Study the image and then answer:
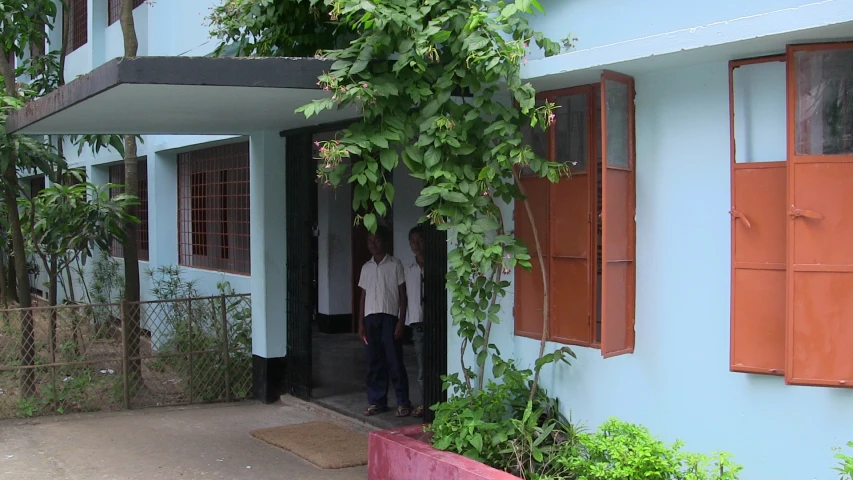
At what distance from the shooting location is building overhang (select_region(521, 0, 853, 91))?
3.95 meters

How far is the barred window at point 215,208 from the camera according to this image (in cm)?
1112

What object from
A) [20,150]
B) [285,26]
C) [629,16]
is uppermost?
[285,26]

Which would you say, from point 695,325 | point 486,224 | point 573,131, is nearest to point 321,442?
point 486,224

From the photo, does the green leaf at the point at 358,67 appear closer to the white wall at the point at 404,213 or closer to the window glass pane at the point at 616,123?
the window glass pane at the point at 616,123

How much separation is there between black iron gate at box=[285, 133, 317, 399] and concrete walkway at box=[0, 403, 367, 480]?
20.6 inches

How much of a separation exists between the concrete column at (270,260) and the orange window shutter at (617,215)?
476 cm

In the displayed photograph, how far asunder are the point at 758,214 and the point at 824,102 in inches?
25.1

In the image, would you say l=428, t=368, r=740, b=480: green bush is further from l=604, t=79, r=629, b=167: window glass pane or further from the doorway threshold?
the doorway threshold

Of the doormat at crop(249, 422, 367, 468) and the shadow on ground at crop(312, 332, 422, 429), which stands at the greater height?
the shadow on ground at crop(312, 332, 422, 429)

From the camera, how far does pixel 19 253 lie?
378 inches

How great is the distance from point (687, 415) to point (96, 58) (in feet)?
42.3

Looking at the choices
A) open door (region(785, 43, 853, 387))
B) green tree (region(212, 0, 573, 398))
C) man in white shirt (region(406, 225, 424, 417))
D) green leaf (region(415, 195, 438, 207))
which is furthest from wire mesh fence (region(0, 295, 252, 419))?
open door (region(785, 43, 853, 387))

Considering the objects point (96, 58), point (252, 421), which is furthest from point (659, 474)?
point (96, 58)

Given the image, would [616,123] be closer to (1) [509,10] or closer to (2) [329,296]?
(1) [509,10]
